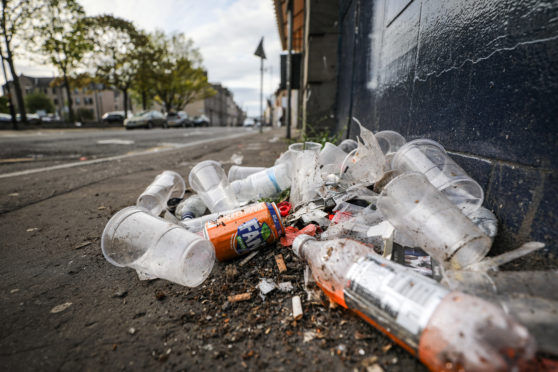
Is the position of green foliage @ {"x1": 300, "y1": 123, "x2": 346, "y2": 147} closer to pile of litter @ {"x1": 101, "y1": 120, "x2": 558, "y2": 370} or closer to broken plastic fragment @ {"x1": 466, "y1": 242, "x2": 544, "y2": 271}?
pile of litter @ {"x1": 101, "y1": 120, "x2": 558, "y2": 370}

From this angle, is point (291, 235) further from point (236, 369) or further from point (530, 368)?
point (530, 368)

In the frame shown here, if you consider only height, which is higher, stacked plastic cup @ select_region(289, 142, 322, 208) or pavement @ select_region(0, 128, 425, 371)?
stacked plastic cup @ select_region(289, 142, 322, 208)

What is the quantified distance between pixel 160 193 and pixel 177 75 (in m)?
35.7

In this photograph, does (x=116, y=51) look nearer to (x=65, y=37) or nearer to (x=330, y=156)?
(x=65, y=37)

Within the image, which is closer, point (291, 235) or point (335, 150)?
point (291, 235)

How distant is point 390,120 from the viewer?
2.76 meters

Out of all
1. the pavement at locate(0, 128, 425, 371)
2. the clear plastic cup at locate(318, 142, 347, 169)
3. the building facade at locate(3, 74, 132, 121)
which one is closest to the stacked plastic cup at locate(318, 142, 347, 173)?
the clear plastic cup at locate(318, 142, 347, 169)

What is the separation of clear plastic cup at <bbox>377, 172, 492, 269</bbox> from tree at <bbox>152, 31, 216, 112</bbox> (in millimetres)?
33452

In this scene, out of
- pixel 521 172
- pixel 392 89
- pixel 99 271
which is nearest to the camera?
pixel 521 172

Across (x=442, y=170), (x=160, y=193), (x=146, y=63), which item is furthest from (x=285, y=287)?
(x=146, y=63)

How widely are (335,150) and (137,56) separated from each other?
31.9m

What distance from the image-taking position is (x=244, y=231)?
1.51 metres

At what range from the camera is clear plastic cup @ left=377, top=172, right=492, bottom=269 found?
1.14 m

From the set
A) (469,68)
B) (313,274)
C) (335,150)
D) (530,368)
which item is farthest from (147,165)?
(530,368)
